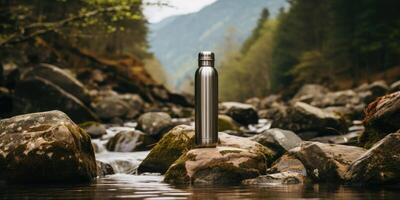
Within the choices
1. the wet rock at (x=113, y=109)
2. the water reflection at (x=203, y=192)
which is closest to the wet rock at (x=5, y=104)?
the wet rock at (x=113, y=109)

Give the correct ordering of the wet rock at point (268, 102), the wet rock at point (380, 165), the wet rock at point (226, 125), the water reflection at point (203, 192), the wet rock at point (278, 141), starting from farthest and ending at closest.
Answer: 1. the wet rock at point (268, 102)
2. the wet rock at point (226, 125)
3. the wet rock at point (278, 141)
4. the wet rock at point (380, 165)
5. the water reflection at point (203, 192)

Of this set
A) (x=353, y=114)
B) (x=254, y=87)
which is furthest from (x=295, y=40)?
(x=353, y=114)

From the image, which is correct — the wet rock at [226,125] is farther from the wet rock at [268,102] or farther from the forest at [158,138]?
the wet rock at [268,102]

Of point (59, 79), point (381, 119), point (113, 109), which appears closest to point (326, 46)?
point (113, 109)

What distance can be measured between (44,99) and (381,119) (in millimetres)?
14864

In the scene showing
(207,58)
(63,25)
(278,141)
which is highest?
(63,25)

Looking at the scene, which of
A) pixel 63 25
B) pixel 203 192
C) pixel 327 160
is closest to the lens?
pixel 203 192

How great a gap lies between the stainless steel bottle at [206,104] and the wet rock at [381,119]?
2.54 meters

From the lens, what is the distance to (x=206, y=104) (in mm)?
8977

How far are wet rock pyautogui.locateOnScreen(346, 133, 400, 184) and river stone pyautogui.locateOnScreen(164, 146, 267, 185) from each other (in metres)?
1.39

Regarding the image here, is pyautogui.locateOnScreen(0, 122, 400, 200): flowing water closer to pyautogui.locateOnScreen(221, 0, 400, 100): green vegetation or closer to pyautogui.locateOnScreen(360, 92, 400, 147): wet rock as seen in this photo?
pyautogui.locateOnScreen(360, 92, 400, 147): wet rock

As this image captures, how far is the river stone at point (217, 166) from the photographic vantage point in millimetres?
8555

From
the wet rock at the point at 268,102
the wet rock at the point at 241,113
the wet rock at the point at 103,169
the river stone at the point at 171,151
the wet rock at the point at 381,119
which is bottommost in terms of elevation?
the wet rock at the point at 103,169

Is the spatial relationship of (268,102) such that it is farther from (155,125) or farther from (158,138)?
(158,138)
